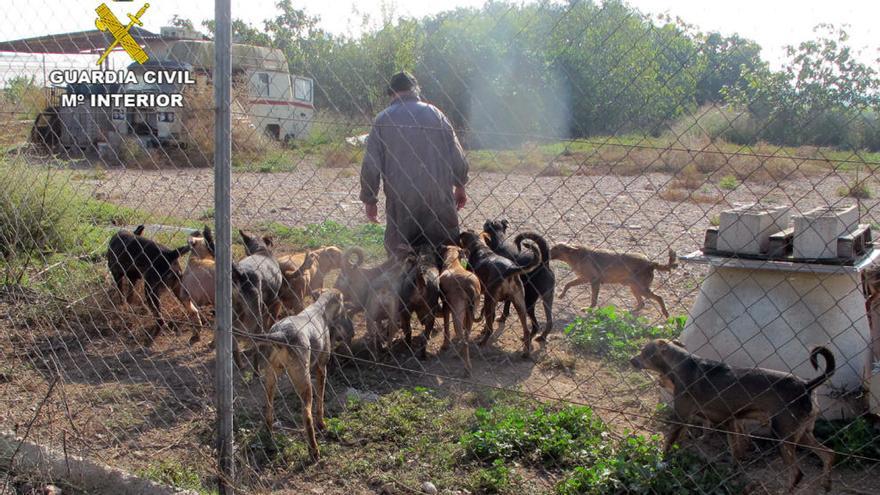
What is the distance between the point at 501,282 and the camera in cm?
621

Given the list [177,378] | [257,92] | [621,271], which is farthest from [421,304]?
[257,92]

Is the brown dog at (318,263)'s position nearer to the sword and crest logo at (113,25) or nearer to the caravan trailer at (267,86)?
the caravan trailer at (267,86)

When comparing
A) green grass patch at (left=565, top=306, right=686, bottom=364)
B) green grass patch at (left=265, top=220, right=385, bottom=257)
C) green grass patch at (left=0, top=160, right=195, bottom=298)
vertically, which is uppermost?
green grass patch at (left=0, top=160, right=195, bottom=298)

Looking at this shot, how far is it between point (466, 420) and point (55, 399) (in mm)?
2611

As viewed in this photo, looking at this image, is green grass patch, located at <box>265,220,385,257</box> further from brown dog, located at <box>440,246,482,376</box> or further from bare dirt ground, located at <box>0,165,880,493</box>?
brown dog, located at <box>440,246,482,376</box>

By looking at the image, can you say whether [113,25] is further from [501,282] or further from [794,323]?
[794,323]

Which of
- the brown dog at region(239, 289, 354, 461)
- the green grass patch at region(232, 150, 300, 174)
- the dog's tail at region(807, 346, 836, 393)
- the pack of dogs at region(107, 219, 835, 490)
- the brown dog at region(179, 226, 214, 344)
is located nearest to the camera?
the dog's tail at region(807, 346, 836, 393)

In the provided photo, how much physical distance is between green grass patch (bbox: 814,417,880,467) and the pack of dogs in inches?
14.3

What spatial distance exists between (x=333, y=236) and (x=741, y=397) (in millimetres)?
6029

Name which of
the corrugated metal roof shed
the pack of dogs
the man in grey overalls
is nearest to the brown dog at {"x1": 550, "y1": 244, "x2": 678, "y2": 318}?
the pack of dogs

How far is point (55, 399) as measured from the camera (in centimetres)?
513

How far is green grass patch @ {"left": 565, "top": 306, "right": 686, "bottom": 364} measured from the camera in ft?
20.0

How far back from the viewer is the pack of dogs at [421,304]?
13.7ft

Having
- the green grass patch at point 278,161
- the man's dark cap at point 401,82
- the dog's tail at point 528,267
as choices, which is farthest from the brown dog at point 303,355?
the man's dark cap at point 401,82
